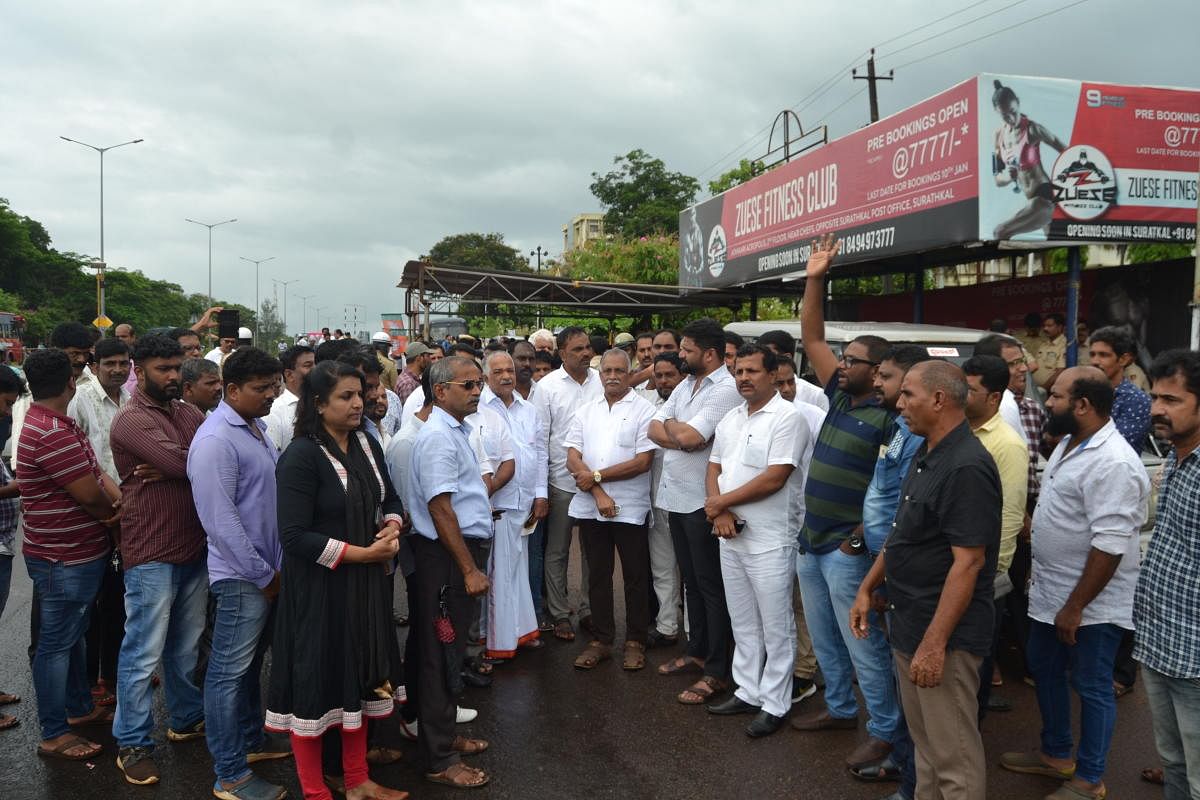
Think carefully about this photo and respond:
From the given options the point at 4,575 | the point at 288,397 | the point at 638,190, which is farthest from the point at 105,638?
the point at 638,190

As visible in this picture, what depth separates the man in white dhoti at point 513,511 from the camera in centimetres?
512

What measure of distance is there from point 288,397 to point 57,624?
85.2 inches

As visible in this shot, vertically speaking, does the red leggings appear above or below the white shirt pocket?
below

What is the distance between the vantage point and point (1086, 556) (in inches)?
143

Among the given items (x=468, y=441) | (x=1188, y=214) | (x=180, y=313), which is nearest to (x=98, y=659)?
(x=468, y=441)

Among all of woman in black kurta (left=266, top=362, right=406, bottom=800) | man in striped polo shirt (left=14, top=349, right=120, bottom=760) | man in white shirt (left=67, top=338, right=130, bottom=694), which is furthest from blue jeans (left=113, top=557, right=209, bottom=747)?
woman in black kurta (left=266, top=362, right=406, bottom=800)

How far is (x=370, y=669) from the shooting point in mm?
3520

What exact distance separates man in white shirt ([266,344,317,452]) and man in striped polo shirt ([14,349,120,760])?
4.22 ft

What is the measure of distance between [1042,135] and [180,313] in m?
91.9

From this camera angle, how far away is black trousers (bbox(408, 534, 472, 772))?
3.96 m

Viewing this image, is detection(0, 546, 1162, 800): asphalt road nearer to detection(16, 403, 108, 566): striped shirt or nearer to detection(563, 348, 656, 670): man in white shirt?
detection(563, 348, 656, 670): man in white shirt

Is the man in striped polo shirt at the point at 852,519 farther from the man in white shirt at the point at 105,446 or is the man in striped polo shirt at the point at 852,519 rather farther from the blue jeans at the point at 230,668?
the man in white shirt at the point at 105,446

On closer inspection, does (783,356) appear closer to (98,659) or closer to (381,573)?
(381,573)

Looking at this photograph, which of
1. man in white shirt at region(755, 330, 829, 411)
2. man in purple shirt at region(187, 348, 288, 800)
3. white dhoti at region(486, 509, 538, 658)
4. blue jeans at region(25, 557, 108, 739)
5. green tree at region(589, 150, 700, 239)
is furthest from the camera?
green tree at region(589, 150, 700, 239)
